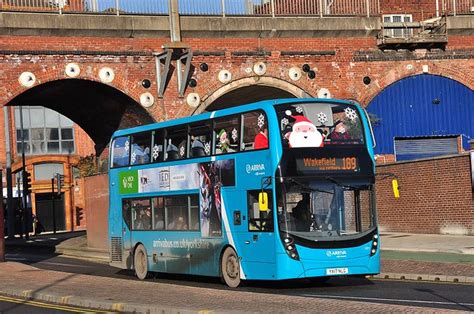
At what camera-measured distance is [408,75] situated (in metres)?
35.3

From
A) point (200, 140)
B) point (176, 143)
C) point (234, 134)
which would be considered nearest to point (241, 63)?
point (176, 143)

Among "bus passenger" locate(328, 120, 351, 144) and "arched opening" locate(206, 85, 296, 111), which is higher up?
"arched opening" locate(206, 85, 296, 111)

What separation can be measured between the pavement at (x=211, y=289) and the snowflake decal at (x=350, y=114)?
13.0 feet

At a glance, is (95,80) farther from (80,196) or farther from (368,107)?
(80,196)

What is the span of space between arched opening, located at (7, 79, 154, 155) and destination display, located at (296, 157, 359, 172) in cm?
1642

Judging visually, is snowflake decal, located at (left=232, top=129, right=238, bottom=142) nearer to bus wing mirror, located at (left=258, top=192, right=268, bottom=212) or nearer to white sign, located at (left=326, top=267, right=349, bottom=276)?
bus wing mirror, located at (left=258, top=192, right=268, bottom=212)

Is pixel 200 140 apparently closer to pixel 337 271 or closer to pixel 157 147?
pixel 157 147

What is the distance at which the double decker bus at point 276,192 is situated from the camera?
54.5 ft

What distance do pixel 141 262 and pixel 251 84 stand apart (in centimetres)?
1351

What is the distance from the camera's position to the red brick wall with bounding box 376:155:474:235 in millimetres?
28172

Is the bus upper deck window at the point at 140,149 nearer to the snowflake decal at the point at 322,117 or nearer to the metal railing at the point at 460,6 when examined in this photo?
the snowflake decal at the point at 322,117

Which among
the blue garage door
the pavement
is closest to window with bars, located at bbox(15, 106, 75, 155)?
the blue garage door

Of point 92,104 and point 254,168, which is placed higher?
point 92,104

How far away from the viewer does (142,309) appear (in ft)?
44.6
